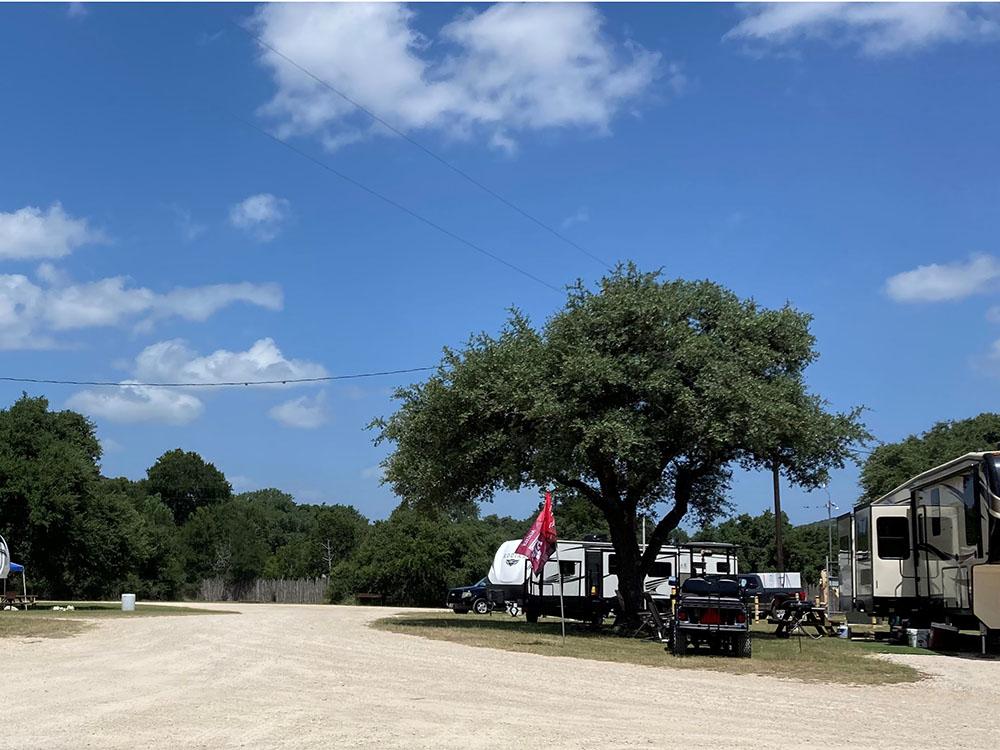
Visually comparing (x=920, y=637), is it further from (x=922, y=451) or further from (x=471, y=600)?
(x=922, y=451)

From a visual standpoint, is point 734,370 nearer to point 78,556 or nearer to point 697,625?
point 697,625

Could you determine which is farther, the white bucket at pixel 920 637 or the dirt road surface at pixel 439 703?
the white bucket at pixel 920 637

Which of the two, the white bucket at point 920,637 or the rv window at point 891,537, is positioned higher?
the rv window at point 891,537

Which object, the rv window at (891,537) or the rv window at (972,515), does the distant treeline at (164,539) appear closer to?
the rv window at (891,537)

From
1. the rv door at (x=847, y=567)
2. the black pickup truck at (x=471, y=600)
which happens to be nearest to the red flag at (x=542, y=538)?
the rv door at (x=847, y=567)

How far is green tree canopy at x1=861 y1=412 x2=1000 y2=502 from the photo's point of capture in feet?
194

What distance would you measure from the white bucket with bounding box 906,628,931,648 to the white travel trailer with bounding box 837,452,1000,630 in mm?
549

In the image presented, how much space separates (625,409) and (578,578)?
34.4 feet

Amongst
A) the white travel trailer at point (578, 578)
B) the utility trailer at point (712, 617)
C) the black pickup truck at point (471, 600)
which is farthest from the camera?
the black pickup truck at point (471, 600)

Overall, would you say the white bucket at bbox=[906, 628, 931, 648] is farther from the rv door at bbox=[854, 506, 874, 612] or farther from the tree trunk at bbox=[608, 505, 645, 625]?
the tree trunk at bbox=[608, 505, 645, 625]

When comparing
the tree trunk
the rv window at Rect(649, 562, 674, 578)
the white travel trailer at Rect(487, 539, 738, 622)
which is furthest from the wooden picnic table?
the rv window at Rect(649, 562, 674, 578)

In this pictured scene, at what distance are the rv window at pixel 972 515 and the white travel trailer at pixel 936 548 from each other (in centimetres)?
2

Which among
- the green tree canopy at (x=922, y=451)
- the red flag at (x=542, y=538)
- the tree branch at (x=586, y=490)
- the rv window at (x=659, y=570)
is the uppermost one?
the green tree canopy at (x=922, y=451)

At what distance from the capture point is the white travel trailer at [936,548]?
1898 cm
